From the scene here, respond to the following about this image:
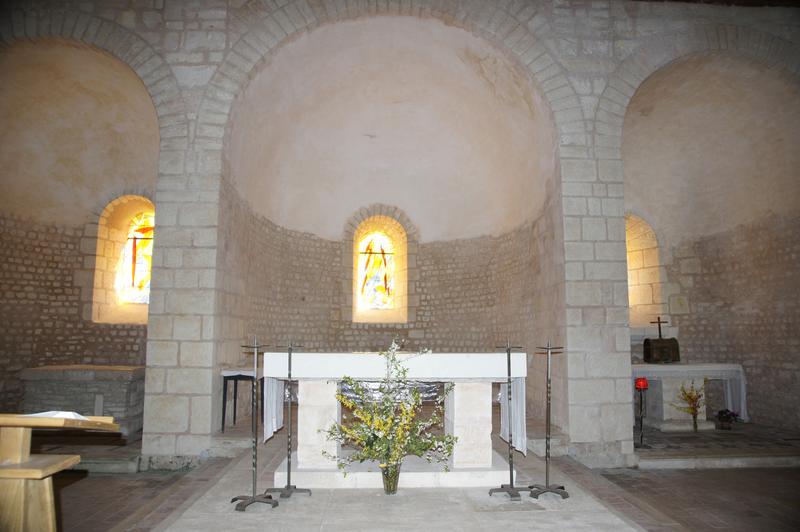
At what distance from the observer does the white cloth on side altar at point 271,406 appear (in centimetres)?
534

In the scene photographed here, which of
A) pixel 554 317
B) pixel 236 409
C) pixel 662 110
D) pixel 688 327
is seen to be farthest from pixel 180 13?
pixel 688 327

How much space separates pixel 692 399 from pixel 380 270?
644 cm

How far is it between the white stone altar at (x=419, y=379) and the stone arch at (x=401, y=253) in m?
6.13

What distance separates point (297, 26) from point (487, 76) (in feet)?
9.49

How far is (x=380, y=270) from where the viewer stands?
12.1 m

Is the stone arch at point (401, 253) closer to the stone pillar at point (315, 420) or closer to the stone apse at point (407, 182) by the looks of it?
the stone apse at point (407, 182)

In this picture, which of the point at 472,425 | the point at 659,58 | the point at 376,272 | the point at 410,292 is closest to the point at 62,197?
the point at 376,272

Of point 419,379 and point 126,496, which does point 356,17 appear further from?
point 126,496

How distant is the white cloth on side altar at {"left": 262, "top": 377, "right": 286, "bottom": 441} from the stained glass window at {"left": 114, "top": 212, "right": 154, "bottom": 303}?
5.98m

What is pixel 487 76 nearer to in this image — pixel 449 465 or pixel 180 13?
pixel 180 13

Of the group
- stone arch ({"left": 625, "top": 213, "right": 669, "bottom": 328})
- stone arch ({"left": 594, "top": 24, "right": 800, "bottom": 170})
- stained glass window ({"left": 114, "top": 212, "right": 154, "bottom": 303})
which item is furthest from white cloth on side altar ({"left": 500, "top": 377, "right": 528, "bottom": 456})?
stained glass window ({"left": 114, "top": 212, "right": 154, "bottom": 303})

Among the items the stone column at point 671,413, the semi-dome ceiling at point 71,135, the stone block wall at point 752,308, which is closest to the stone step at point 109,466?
the semi-dome ceiling at point 71,135

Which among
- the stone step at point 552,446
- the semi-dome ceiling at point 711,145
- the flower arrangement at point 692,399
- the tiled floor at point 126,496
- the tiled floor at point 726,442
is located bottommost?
the tiled floor at point 126,496

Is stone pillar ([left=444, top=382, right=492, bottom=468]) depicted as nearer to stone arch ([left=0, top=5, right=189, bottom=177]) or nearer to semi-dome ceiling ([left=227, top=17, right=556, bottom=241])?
semi-dome ceiling ([left=227, top=17, right=556, bottom=241])
